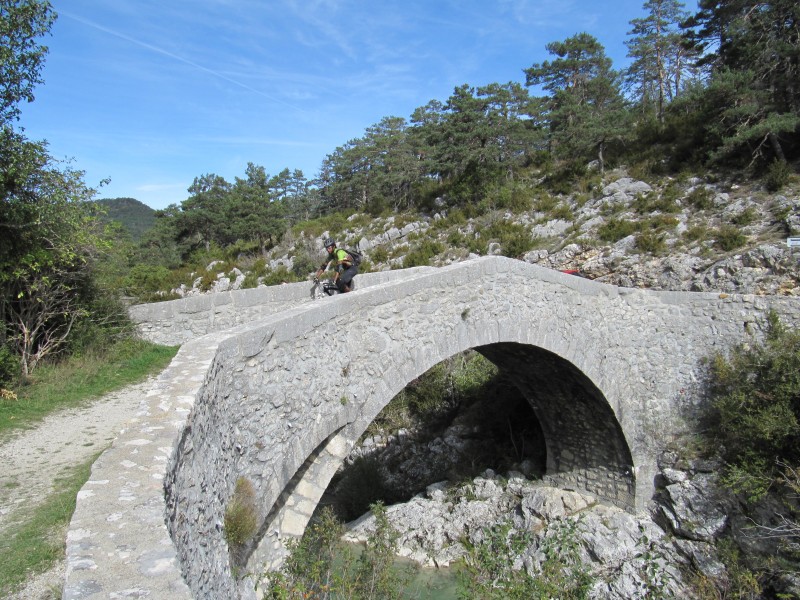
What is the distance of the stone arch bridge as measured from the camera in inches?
111

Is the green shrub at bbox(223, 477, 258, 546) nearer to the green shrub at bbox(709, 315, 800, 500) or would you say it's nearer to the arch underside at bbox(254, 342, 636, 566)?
the arch underside at bbox(254, 342, 636, 566)

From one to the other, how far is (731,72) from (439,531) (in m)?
17.9

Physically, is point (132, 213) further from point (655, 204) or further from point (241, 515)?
point (241, 515)

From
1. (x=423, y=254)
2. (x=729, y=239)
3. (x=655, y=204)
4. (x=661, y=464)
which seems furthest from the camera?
(x=423, y=254)

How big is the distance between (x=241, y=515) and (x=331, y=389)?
65.7 inches

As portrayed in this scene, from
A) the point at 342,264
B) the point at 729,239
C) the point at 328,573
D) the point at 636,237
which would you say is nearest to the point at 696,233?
the point at 729,239

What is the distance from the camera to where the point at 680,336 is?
10.9 m

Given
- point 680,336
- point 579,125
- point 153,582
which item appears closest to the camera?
point 153,582

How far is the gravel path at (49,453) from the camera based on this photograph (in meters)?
3.33

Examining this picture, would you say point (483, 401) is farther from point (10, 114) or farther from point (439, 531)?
point (10, 114)

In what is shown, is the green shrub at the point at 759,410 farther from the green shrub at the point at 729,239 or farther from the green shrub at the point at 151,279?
the green shrub at the point at 151,279

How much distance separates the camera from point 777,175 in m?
16.5

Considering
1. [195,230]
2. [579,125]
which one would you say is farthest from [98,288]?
[195,230]

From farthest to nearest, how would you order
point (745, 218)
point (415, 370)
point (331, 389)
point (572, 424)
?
point (745, 218) < point (572, 424) < point (415, 370) < point (331, 389)
